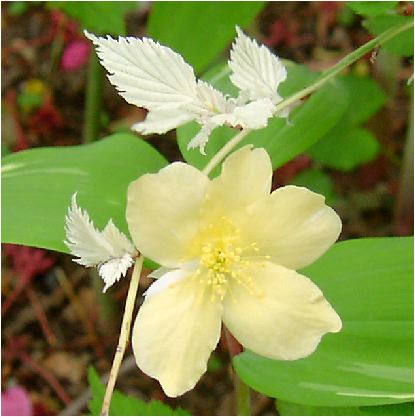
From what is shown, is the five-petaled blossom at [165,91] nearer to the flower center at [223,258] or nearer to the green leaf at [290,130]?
the flower center at [223,258]

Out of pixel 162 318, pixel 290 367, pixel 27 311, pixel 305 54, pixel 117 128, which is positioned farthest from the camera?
pixel 305 54

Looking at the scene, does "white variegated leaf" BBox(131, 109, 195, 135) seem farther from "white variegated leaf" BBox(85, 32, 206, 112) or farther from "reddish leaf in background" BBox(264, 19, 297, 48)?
"reddish leaf in background" BBox(264, 19, 297, 48)

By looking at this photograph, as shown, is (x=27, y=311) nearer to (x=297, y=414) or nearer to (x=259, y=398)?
(x=259, y=398)

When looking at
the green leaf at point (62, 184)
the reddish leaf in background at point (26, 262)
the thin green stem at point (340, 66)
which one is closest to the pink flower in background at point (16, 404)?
the reddish leaf in background at point (26, 262)

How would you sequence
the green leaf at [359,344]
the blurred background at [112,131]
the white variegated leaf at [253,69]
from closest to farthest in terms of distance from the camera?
1. the white variegated leaf at [253,69]
2. the green leaf at [359,344]
3. the blurred background at [112,131]

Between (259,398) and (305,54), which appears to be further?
(305,54)

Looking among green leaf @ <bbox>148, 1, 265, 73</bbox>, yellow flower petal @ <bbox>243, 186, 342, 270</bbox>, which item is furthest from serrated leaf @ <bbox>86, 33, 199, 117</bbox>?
green leaf @ <bbox>148, 1, 265, 73</bbox>

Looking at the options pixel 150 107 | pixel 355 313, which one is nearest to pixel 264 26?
pixel 355 313
